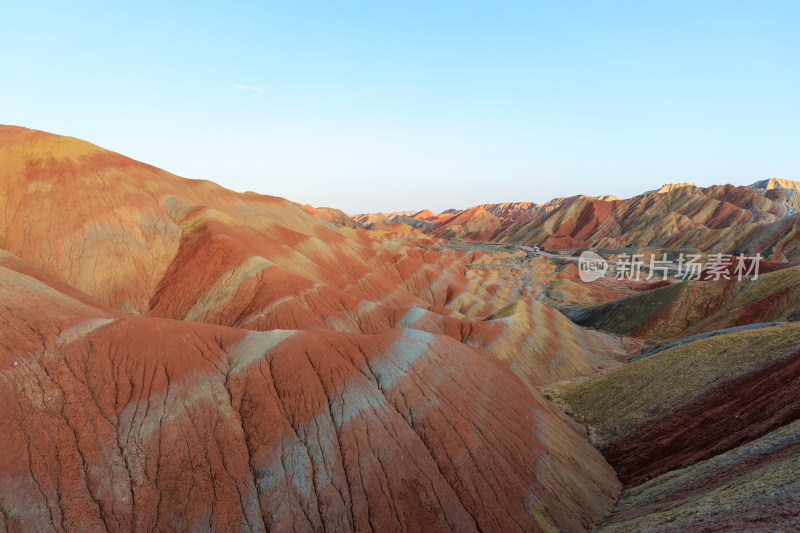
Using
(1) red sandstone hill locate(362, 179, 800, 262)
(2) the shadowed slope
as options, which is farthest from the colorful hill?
(1) red sandstone hill locate(362, 179, 800, 262)

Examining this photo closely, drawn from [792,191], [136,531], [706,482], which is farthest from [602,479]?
[792,191]

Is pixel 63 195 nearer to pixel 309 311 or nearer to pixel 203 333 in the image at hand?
pixel 309 311

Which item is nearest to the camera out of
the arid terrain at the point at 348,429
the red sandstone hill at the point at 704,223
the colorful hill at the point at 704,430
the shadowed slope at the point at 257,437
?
the colorful hill at the point at 704,430

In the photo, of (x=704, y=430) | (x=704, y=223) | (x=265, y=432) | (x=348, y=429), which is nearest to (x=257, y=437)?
(x=265, y=432)

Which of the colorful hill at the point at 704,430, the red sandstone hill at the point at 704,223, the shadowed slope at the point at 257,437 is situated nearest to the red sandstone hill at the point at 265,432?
the shadowed slope at the point at 257,437

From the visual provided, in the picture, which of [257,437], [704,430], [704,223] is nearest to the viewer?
[257,437]

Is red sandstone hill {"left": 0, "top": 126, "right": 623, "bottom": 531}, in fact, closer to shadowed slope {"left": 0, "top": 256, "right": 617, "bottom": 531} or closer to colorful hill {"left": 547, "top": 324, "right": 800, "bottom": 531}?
shadowed slope {"left": 0, "top": 256, "right": 617, "bottom": 531}

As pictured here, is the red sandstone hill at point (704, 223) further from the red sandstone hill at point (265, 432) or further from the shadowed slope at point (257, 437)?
the shadowed slope at point (257, 437)

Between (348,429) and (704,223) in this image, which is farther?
(704,223)

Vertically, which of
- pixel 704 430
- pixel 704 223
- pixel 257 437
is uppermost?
pixel 704 223

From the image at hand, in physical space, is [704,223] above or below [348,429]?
above

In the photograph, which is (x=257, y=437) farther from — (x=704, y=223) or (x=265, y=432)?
(x=704, y=223)

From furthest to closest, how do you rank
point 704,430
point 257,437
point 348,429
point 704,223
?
point 704,223 → point 704,430 → point 348,429 → point 257,437

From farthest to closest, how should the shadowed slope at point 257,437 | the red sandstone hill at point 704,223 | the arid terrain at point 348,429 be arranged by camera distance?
1. the red sandstone hill at point 704,223
2. the shadowed slope at point 257,437
3. the arid terrain at point 348,429
